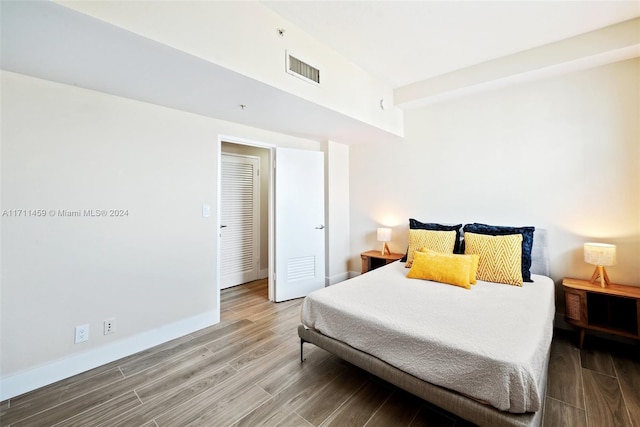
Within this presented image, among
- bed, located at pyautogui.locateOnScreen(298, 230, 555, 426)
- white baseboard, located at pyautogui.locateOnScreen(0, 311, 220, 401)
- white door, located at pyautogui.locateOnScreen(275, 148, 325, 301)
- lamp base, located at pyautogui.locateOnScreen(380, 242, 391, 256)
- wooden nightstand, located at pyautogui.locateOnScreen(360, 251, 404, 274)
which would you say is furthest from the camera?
lamp base, located at pyautogui.locateOnScreen(380, 242, 391, 256)

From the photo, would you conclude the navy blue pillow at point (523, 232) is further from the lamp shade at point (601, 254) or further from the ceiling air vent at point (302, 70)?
the ceiling air vent at point (302, 70)

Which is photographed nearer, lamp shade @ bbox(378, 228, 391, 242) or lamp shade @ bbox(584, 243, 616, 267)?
lamp shade @ bbox(584, 243, 616, 267)

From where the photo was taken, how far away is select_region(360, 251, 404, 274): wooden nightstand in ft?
11.9

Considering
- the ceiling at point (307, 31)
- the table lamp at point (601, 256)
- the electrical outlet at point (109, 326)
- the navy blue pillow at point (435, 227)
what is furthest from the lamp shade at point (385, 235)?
the electrical outlet at point (109, 326)

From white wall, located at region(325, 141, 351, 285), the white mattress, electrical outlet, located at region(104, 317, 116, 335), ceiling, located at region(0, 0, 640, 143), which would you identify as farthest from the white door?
electrical outlet, located at region(104, 317, 116, 335)

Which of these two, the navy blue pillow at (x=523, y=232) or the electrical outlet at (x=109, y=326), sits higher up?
the navy blue pillow at (x=523, y=232)

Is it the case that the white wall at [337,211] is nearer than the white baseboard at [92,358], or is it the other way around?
the white baseboard at [92,358]

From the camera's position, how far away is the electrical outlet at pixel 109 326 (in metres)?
2.21

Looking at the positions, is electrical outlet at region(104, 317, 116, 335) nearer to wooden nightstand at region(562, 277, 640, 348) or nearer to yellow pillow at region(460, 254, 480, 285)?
yellow pillow at region(460, 254, 480, 285)

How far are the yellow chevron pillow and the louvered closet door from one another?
3150 mm

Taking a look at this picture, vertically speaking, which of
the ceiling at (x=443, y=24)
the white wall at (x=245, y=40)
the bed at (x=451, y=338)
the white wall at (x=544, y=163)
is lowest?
the bed at (x=451, y=338)

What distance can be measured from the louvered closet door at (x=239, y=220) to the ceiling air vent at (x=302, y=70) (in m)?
2.12

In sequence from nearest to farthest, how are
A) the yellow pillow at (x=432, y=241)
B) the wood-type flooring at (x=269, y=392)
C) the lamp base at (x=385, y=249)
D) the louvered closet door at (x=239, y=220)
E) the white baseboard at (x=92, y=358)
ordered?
the wood-type flooring at (x=269, y=392)
the white baseboard at (x=92, y=358)
the yellow pillow at (x=432, y=241)
the lamp base at (x=385, y=249)
the louvered closet door at (x=239, y=220)

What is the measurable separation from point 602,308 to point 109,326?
4.28 metres
